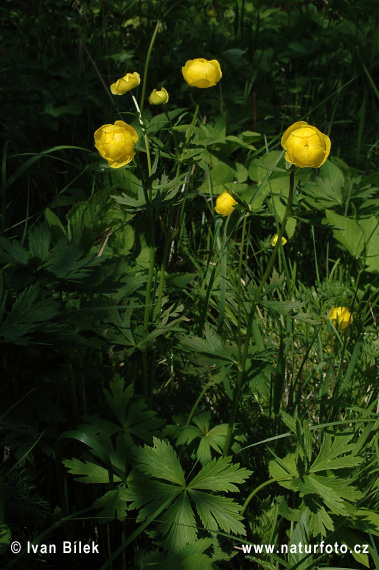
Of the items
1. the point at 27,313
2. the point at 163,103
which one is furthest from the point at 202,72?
the point at 27,313

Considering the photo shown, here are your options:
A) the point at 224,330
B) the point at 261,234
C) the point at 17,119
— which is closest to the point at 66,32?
the point at 17,119

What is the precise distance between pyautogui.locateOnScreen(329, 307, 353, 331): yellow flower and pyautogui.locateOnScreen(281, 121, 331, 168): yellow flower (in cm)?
74

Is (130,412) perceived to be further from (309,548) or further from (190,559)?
(309,548)

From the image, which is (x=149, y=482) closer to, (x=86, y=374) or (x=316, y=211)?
(x=86, y=374)

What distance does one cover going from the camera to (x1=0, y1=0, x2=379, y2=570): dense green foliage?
3.70ft

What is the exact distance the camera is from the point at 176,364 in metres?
1.56

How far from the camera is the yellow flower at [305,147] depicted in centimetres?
103

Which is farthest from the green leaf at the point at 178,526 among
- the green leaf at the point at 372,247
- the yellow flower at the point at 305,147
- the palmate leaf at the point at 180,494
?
the green leaf at the point at 372,247

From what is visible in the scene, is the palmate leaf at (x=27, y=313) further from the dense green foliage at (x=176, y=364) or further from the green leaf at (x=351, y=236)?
the green leaf at (x=351, y=236)

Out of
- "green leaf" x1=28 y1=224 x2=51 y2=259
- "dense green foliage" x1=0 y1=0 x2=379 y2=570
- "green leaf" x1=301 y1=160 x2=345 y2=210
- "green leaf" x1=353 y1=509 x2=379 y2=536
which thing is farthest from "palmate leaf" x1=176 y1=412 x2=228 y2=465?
"green leaf" x1=301 y1=160 x2=345 y2=210

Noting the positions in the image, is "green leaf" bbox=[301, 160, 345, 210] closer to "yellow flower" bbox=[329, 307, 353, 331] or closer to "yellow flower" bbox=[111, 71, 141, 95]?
"yellow flower" bbox=[329, 307, 353, 331]

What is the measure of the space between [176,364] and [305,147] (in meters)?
0.76

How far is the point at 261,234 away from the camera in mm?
2178

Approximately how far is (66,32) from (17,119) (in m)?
1.10
